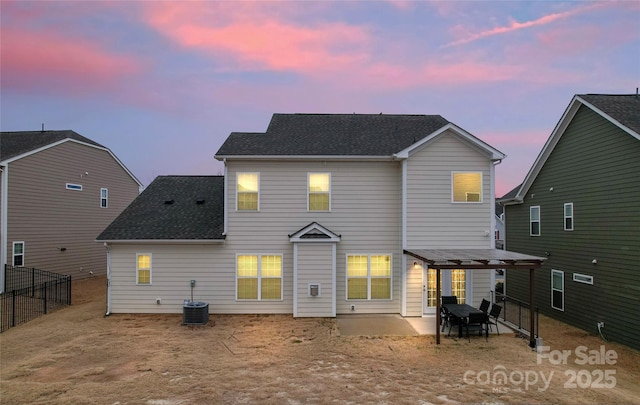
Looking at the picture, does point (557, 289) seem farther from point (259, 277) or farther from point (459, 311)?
point (259, 277)

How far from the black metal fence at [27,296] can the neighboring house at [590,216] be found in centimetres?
2008

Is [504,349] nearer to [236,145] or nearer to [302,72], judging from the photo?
[236,145]

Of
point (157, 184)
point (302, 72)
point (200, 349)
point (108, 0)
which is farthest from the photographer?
point (302, 72)

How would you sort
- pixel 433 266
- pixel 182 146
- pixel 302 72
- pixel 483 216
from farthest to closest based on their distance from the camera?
pixel 182 146 → pixel 302 72 → pixel 483 216 → pixel 433 266

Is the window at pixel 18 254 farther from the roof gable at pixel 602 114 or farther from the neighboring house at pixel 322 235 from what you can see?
the roof gable at pixel 602 114

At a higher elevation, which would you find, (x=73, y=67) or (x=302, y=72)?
(x=302, y=72)

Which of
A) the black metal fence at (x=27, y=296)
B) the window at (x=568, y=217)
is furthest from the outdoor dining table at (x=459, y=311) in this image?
the black metal fence at (x=27, y=296)

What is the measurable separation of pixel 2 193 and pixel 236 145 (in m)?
12.8

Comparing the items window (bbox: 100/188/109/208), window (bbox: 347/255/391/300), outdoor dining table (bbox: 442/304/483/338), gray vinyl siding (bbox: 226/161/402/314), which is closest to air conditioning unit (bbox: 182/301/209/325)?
gray vinyl siding (bbox: 226/161/402/314)

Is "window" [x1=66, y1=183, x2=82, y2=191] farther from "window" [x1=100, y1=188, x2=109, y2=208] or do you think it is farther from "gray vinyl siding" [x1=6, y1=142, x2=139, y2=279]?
"window" [x1=100, y1=188, x2=109, y2=208]

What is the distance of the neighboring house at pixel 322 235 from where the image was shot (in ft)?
40.1

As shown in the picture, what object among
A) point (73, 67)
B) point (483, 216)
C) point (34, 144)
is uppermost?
point (73, 67)

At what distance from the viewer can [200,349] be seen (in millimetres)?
8922

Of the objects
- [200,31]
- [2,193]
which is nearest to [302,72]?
[200,31]
